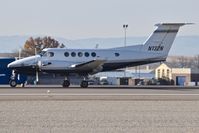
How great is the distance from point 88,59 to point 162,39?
5835 mm

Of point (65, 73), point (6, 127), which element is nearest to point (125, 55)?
point (65, 73)

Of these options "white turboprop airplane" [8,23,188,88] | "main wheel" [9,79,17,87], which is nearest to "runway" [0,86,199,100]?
"white turboprop airplane" [8,23,188,88]

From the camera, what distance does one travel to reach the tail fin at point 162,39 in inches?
1902

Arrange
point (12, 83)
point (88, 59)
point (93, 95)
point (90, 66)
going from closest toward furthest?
point (93, 95) < point (90, 66) < point (88, 59) < point (12, 83)

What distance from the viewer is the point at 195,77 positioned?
11081 centimetres

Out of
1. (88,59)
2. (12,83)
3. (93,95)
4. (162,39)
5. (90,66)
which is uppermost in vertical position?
(162,39)

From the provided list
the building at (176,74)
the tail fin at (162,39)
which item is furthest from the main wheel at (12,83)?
the building at (176,74)

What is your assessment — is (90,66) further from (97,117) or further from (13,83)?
(97,117)

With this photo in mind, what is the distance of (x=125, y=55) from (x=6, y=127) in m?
29.8

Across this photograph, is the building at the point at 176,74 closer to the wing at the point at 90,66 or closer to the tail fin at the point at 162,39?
the tail fin at the point at 162,39

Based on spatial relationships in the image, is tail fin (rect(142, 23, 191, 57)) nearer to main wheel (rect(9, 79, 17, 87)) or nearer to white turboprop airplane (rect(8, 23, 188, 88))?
white turboprop airplane (rect(8, 23, 188, 88))

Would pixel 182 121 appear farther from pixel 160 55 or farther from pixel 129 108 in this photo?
pixel 160 55

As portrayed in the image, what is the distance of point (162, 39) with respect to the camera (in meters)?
49.0

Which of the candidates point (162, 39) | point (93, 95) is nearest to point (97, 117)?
point (93, 95)
